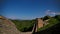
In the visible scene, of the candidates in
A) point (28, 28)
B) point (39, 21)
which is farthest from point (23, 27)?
point (39, 21)

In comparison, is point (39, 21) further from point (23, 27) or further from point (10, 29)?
point (10, 29)

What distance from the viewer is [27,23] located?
29953 millimetres

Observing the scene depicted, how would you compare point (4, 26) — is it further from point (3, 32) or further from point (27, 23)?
point (27, 23)

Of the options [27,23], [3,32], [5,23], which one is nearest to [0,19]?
[5,23]

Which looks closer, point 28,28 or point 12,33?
point 12,33

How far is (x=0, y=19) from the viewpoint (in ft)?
6.60

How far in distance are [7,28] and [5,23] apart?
0.26 ft

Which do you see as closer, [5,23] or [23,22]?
[5,23]

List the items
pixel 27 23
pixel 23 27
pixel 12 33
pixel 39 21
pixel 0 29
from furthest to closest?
pixel 27 23, pixel 23 27, pixel 39 21, pixel 12 33, pixel 0 29

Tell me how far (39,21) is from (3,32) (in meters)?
19.7

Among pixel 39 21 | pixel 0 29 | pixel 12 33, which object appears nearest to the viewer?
pixel 0 29

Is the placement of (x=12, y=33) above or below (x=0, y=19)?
below

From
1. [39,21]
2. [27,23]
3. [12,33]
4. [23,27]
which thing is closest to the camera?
[12,33]

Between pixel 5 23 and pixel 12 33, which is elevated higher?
pixel 5 23
